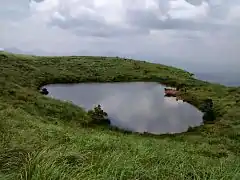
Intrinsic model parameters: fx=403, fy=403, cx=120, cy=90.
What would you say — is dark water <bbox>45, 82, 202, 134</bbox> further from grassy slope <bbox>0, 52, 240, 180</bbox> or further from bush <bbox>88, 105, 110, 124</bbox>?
grassy slope <bbox>0, 52, 240, 180</bbox>

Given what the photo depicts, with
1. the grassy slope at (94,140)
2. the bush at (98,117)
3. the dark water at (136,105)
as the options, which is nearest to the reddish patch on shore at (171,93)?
the dark water at (136,105)

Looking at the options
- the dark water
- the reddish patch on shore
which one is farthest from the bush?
the reddish patch on shore

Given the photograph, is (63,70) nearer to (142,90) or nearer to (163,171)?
(142,90)

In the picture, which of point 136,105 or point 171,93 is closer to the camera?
point 136,105

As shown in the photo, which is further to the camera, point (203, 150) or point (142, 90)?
point (142, 90)

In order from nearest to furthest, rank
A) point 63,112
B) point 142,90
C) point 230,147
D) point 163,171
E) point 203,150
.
Result: point 163,171 < point 203,150 < point 230,147 < point 63,112 < point 142,90

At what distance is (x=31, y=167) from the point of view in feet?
30.7

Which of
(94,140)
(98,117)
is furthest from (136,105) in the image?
(94,140)

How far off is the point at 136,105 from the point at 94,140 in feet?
155

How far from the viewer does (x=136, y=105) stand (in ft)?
232

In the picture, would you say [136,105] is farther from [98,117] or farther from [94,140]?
[94,140]

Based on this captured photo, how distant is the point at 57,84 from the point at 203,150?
196 ft

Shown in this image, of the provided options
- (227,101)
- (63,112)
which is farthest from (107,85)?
(63,112)

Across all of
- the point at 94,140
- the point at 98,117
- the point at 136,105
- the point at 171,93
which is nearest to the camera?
the point at 94,140
